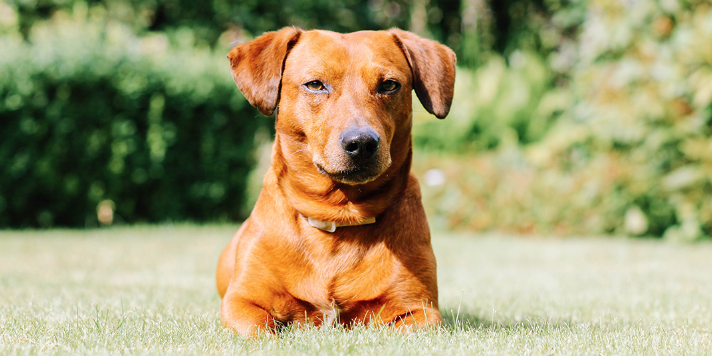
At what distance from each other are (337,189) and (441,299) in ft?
5.23

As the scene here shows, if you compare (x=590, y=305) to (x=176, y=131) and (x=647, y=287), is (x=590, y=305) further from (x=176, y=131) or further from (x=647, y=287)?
(x=176, y=131)

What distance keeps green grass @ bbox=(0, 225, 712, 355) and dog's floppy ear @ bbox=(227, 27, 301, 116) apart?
1078 mm

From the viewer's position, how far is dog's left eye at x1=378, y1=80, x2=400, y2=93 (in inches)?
118

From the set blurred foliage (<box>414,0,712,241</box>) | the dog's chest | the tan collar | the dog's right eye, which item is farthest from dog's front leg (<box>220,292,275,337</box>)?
blurred foliage (<box>414,0,712,241</box>)

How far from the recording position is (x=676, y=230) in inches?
307

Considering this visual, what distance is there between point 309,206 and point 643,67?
616 cm

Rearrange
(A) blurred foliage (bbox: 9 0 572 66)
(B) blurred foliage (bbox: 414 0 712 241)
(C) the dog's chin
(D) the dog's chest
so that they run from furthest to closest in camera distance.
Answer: (A) blurred foliage (bbox: 9 0 572 66), (B) blurred foliage (bbox: 414 0 712 241), (D) the dog's chest, (C) the dog's chin

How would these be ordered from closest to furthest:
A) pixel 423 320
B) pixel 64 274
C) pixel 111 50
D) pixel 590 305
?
pixel 423 320 → pixel 590 305 → pixel 64 274 → pixel 111 50

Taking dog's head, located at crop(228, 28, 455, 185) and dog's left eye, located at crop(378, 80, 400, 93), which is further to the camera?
dog's left eye, located at crop(378, 80, 400, 93)

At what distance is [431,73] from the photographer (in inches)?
126

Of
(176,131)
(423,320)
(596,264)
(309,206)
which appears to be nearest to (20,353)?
(309,206)

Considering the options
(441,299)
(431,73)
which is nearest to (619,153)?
(441,299)

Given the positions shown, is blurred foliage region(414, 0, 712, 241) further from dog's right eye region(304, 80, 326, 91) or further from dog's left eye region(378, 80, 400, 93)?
dog's right eye region(304, 80, 326, 91)

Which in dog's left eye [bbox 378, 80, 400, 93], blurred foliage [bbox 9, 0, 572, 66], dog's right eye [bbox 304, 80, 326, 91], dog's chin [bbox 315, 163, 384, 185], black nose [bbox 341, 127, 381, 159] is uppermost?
blurred foliage [bbox 9, 0, 572, 66]
